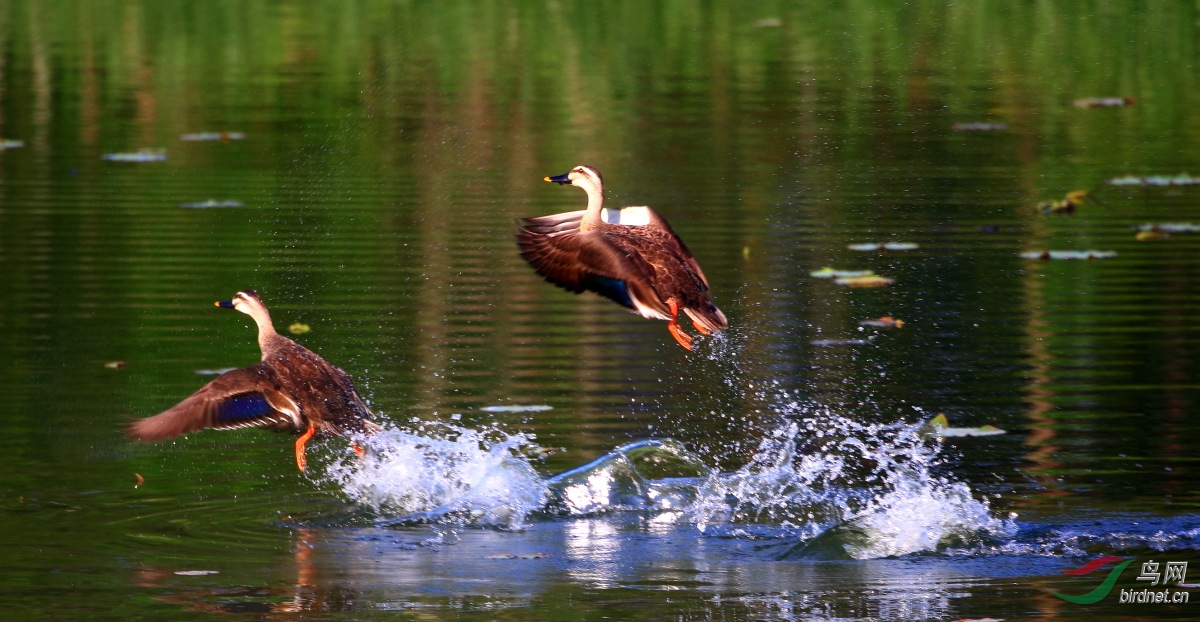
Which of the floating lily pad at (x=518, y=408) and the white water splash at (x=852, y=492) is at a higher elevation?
the floating lily pad at (x=518, y=408)

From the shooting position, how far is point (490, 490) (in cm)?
748

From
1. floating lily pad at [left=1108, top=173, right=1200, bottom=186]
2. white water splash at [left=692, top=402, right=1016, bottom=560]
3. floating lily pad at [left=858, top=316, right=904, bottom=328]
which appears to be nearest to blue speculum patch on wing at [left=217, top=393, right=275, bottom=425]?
white water splash at [left=692, top=402, right=1016, bottom=560]

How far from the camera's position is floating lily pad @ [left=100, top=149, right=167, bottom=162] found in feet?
52.2

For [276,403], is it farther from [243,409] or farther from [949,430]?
[949,430]

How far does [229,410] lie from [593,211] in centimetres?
156

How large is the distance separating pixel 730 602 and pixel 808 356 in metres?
3.80

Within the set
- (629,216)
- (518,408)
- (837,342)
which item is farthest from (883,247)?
(629,216)

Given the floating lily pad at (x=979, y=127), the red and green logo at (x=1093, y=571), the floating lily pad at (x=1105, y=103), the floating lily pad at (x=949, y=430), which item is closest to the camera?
the red and green logo at (x=1093, y=571)

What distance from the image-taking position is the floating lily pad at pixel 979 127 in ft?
56.9

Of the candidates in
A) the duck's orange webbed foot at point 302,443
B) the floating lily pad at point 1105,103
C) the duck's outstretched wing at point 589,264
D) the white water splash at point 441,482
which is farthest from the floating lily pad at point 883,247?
the floating lily pad at point 1105,103

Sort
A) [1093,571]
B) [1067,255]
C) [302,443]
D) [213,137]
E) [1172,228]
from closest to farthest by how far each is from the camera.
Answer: [1093,571]
[302,443]
[1067,255]
[1172,228]
[213,137]

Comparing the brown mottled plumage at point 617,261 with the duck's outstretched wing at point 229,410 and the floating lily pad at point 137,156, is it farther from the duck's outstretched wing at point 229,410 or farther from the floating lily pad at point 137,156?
the floating lily pad at point 137,156

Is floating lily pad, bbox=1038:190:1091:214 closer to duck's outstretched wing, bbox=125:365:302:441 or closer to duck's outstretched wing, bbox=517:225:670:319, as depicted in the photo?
duck's outstretched wing, bbox=517:225:670:319

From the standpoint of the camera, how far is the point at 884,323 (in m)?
10.5
